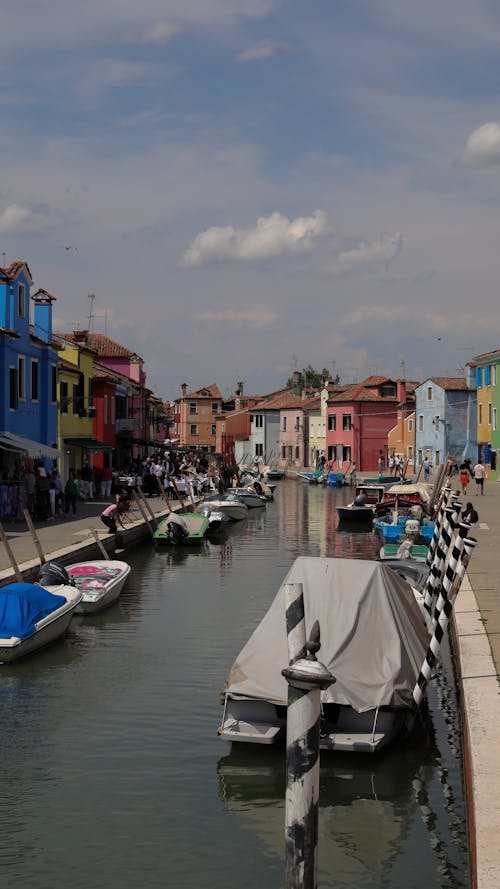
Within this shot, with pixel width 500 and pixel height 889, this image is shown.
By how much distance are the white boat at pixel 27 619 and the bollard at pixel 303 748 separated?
1131 centimetres

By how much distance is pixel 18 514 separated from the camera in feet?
115

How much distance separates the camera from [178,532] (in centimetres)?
3609

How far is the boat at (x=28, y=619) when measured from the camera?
57.1 ft

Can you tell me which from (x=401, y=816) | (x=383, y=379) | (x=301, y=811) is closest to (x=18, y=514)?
(x=401, y=816)

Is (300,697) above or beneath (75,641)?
above

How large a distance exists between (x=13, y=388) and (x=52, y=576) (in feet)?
60.5

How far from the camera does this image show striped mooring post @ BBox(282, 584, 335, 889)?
645 cm

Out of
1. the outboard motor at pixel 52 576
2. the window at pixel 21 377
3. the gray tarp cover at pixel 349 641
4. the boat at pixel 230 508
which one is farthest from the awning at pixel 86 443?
the gray tarp cover at pixel 349 641

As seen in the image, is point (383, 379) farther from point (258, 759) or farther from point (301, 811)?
point (301, 811)

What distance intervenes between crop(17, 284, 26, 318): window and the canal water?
21.6 meters

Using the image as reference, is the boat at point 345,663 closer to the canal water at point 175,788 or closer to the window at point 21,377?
the canal water at point 175,788

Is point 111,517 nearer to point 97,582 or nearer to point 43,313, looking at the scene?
point 97,582

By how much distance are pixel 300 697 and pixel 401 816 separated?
5.49m

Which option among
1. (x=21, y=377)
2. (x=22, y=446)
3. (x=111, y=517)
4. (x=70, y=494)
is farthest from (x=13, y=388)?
(x=111, y=517)
